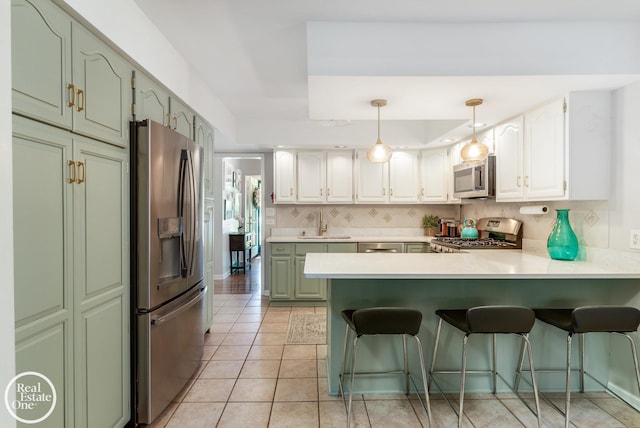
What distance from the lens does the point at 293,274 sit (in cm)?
452

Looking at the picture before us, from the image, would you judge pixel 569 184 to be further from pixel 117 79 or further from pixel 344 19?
pixel 117 79

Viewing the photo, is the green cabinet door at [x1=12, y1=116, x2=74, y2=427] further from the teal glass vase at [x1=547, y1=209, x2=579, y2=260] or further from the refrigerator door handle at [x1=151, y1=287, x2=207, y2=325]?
the teal glass vase at [x1=547, y1=209, x2=579, y2=260]

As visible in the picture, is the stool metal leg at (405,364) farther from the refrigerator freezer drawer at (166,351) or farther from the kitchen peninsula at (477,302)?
the refrigerator freezer drawer at (166,351)

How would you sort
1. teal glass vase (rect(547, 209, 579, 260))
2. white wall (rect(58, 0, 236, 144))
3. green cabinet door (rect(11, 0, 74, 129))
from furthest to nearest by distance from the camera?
1. teal glass vase (rect(547, 209, 579, 260))
2. white wall (rect(58, 0, 236, 144))
3. green cabinet door (rect(11, 0, 74, 129))

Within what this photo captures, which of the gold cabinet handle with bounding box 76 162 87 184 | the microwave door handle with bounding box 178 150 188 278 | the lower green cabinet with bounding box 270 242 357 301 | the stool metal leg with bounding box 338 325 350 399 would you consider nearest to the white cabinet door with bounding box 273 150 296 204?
the lower green cabinet with bounding box 270 242 357 301

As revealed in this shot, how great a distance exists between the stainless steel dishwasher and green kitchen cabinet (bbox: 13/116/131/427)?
9.98 feet

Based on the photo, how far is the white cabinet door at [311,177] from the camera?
473 cm

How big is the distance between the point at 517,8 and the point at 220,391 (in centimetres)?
308

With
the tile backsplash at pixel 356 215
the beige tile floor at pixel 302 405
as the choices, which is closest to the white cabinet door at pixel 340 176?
the tile backsplash at pixel 356 215

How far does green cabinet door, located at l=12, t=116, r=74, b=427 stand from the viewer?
3.98 feet

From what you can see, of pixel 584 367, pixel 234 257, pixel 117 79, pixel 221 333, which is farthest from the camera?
pixel 234 257

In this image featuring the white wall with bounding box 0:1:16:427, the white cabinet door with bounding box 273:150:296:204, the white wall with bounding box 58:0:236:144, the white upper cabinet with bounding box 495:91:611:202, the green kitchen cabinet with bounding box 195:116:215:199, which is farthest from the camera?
the white cabinet door with bounding box 273:150:296:204

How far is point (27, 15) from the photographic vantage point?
123cm

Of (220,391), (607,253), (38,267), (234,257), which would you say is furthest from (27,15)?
(234,257)
